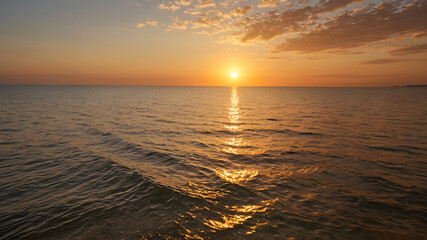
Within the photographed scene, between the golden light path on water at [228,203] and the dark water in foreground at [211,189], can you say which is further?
the golden light path on water at [228,203]

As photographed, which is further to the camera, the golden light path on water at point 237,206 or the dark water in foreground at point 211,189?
the golden light path on water at point 237,206

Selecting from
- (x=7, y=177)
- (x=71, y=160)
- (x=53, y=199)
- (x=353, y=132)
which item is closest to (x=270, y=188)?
(x=53, y=199)

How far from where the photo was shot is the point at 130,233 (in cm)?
630

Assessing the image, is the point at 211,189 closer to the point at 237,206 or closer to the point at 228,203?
the point at 228,203

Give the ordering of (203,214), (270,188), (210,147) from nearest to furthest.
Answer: (203,214)
(270,188)
(210,147)

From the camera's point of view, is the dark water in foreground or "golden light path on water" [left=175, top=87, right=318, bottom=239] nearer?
the dark water in foreground

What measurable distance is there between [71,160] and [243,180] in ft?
36.3

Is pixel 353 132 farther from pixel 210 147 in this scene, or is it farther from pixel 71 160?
pixel 71 160

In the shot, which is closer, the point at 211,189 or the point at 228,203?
the point at 228,203

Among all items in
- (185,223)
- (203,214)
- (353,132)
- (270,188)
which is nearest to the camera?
(185,223)

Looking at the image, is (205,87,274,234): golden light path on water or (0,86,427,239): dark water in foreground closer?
(0,86,427,239): dark water in foreground

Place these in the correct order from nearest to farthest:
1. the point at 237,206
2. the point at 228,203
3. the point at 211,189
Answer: the point at 237,206 → the point at 228,203 → the point at 211,189

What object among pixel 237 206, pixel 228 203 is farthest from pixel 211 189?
pixel 237 206

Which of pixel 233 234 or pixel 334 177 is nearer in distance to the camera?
pixel 233 234
